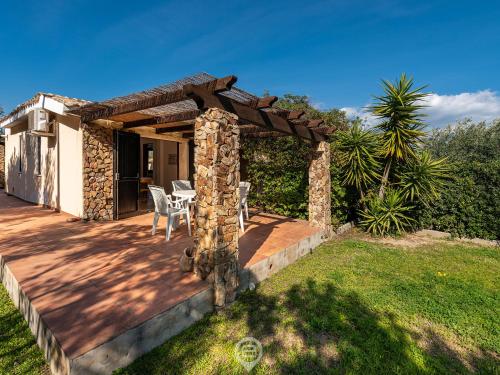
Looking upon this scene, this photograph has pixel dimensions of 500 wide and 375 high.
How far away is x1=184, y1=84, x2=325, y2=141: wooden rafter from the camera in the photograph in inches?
121

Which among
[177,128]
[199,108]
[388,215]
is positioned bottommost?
[388,215]

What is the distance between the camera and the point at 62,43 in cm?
1123

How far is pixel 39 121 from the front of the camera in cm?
720

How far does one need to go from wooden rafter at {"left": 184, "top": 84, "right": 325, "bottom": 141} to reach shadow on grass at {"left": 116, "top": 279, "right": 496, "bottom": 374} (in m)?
2.70

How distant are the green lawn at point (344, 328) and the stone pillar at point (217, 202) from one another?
19.0 inches

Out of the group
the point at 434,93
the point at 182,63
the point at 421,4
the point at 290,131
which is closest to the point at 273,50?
the point at 182,63

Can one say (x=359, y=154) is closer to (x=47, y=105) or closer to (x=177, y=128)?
(x=177, y=128)

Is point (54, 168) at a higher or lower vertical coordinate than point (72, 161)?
lower

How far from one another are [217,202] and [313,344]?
76.3 inches

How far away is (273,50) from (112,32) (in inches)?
288

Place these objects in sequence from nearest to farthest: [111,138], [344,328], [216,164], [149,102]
A: [344,328], [216,164], [149,102], [111,138]

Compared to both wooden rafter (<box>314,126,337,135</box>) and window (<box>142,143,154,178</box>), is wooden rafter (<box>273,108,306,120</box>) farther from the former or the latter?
window (<box>142,143,154,178</box>)

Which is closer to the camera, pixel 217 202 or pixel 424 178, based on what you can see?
pixel 217 202

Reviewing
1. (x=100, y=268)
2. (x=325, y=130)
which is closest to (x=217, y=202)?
(x=100, y=268)
